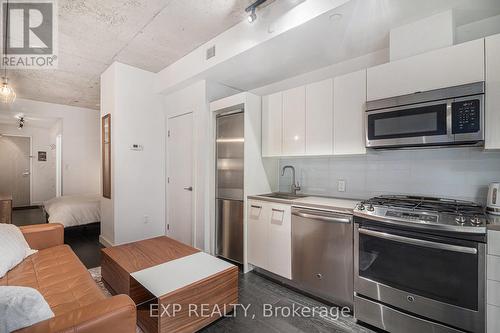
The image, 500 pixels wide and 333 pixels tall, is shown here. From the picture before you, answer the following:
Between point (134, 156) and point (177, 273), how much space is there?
95.5 inches

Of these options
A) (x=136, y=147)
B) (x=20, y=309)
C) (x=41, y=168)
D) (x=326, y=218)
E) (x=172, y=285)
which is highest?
(x=136, y=147)

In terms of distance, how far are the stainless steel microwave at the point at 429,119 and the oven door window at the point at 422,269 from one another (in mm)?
839

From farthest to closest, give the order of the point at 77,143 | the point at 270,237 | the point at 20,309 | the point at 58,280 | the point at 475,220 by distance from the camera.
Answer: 1. the point at 77,143
2. the point at 270,237
3. the point at 58,280
4. the point at 475,220
5. the point at 20,309

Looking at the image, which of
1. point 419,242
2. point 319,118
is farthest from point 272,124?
point 419,242

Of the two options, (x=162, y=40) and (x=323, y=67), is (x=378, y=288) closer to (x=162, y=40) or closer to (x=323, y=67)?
(x=323, y=67)

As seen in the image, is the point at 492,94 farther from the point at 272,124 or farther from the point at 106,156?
the point at 106,156

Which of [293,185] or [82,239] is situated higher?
[293,185]

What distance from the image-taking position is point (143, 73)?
3814 mm

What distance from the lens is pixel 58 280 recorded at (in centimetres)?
174

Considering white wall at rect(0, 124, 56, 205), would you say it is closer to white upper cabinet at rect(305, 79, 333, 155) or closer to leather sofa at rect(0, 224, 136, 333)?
leather sofa at rect(0, 224, 136, 333)

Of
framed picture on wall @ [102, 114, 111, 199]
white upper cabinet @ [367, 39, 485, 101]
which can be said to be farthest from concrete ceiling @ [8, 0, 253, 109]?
white upper cabinet @ [367, 39, 485, 101]

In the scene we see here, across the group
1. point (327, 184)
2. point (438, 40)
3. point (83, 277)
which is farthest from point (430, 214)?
point (83, 277)

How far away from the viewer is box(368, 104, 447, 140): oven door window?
1.83 meters

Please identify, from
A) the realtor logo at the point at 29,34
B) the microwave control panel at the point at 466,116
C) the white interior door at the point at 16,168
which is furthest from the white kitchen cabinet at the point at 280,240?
the white interior door at the point at 16,168
